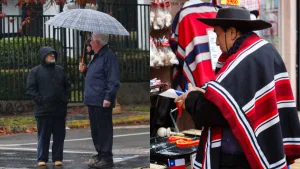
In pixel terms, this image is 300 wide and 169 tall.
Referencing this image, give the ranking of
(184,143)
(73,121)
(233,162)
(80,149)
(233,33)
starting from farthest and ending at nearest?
(184,143) → (80,149) → (73,121) → (233,33) → (233,162)

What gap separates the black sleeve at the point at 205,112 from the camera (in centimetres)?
398

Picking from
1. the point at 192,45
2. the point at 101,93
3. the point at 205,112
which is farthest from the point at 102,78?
the point at 192,45

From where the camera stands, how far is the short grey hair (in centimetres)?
491

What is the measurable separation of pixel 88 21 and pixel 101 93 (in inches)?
23.5

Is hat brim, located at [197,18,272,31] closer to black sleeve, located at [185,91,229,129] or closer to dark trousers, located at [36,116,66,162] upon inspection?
black sleeve, located at [185,91,229,129]

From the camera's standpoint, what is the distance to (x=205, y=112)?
13.1ft

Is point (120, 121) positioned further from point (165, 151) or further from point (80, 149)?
point (165, 151)

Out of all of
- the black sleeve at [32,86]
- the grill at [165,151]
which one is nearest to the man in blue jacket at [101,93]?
the black sleeve at [32,86]

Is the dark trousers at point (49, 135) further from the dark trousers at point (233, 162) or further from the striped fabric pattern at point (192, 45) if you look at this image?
the striped fabric pattern at point (192, 45)

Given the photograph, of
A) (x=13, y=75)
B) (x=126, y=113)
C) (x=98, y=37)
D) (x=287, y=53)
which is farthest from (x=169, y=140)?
(x=287, y=53)

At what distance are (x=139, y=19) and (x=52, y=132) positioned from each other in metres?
1.20

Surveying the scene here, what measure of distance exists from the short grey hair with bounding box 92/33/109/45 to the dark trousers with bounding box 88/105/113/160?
1.71ft

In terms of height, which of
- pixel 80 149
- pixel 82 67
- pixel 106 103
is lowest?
pixel 80 149

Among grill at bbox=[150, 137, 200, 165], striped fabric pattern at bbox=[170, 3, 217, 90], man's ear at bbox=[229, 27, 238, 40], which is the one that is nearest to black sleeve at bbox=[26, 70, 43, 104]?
man's ear at bbox=[229, 27, 238, 40]
